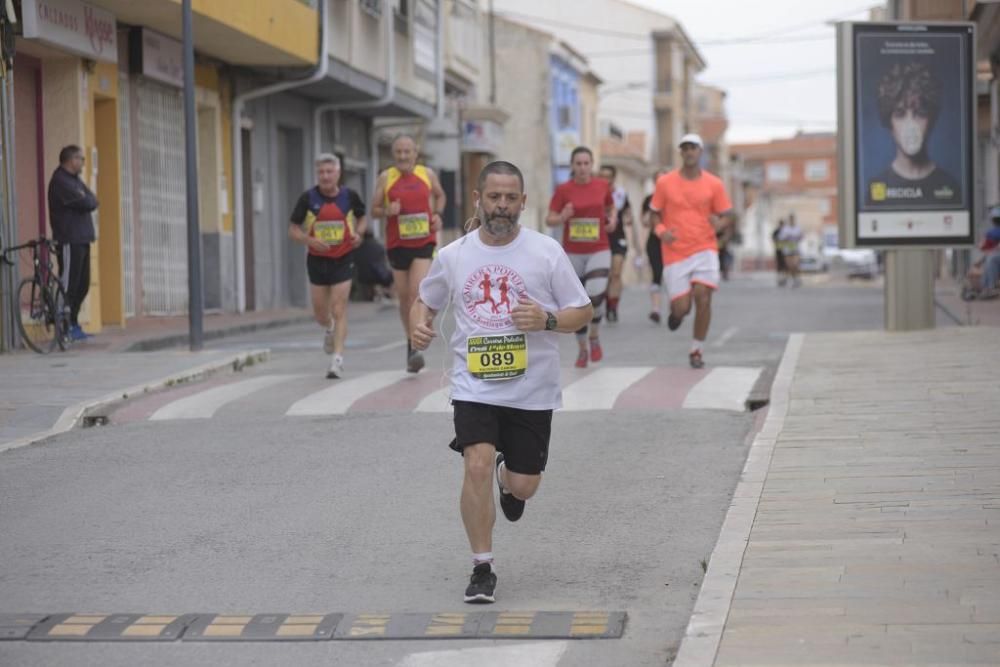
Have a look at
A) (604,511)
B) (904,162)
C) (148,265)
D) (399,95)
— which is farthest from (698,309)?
(399,95)

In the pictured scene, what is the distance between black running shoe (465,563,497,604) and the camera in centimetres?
626

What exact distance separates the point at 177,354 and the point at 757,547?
9.75 m

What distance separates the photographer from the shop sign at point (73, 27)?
1781 cm

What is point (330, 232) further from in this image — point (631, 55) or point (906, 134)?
point (631, 55)

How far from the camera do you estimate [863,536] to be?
22.6 feet

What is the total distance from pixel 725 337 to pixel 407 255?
5305mm

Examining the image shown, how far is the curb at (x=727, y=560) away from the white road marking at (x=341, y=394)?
3.03 meters

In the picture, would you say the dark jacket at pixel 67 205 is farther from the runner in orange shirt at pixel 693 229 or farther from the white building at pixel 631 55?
the white building at pixel 631 55

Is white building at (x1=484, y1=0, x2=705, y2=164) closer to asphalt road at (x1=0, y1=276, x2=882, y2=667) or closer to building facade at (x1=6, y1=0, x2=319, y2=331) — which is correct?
building facade at (x1=6, y1=0, x2=319, y2=331)

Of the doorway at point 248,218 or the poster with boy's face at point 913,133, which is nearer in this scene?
the poster with boy's face at point 913,133

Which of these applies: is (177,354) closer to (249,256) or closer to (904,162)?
(904,162)

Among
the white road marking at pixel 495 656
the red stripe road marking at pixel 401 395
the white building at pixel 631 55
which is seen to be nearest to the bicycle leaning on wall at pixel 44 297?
the red stripe road marking at pixel 401 395

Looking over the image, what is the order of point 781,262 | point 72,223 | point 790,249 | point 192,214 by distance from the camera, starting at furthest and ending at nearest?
point 781,262 < point 790,249 < point 72,223 < point 192,214

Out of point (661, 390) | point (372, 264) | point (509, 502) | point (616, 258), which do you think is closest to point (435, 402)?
point (661, 390)
